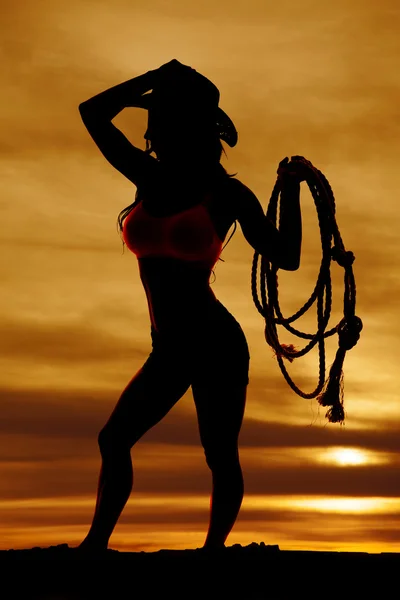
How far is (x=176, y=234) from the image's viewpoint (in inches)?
388

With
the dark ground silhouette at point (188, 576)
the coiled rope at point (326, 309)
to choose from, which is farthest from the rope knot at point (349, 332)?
the dark ground silhouette at point (188, 576)

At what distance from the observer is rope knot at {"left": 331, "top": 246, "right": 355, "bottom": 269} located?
11.1m

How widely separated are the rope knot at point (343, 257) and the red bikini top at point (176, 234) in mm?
1496

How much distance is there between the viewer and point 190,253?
9914 millimetres

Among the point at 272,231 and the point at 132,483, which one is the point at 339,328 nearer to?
the point at 272,231

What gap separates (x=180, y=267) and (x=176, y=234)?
0.86 feet

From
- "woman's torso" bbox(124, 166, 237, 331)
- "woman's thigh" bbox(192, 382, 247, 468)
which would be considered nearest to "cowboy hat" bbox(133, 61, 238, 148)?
"woman's torso" bbox(124, 166, 237, 331)

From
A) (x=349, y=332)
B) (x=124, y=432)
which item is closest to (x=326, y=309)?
(x=349, y=332)

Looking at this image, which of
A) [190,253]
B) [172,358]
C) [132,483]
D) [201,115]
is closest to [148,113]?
[201,115]

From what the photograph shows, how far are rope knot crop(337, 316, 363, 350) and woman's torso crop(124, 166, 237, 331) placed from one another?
139 cm

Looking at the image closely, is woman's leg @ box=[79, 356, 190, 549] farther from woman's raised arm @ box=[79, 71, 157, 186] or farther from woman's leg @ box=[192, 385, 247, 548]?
woman's raised arm @ box=[79, 71, 157, 186]

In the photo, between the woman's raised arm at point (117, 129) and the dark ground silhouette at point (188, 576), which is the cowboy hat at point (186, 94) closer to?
the woman's raised arm at point (117, 129)

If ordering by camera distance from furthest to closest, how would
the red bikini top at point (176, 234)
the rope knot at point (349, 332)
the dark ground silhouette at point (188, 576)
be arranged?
the rope knot at point (349, 332)
the red bikini top at point (176, 234)
the dark ground silhouette at point (188, 576)

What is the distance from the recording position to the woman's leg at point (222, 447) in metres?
10.0
